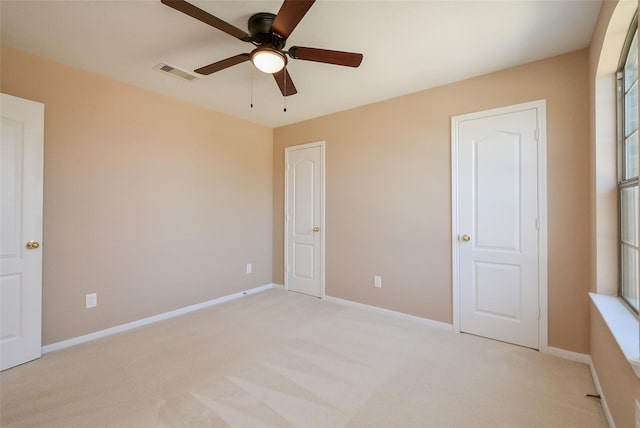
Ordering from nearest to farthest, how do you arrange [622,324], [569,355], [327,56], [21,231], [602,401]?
[622,324] < [602,401] < [327,56] < [21,231] < [569,355]

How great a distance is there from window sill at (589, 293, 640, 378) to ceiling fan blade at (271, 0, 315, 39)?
6.98 feet

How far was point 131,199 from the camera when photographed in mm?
3004

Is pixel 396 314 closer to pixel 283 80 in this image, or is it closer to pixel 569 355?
pixel 569 355

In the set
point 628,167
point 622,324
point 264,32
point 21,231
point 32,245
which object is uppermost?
point 264,32

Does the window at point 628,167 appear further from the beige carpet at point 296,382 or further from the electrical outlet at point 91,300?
the electrical outlet at point 91,300

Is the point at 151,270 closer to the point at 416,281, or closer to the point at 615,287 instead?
the point at 416,281

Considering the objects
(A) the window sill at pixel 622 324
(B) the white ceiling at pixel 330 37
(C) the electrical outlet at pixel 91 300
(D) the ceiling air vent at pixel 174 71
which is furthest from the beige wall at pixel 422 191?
(C) the electrical outlet at pixel 91 300

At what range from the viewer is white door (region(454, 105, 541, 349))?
8.27 ft

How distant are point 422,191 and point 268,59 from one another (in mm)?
2063

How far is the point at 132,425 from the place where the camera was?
64.2 inches

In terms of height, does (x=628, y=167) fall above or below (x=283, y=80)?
below

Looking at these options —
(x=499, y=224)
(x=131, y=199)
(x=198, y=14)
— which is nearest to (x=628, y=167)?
(x=499, y=224)

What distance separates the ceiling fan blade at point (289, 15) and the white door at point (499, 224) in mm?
1959

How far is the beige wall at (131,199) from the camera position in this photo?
99.0 inches
